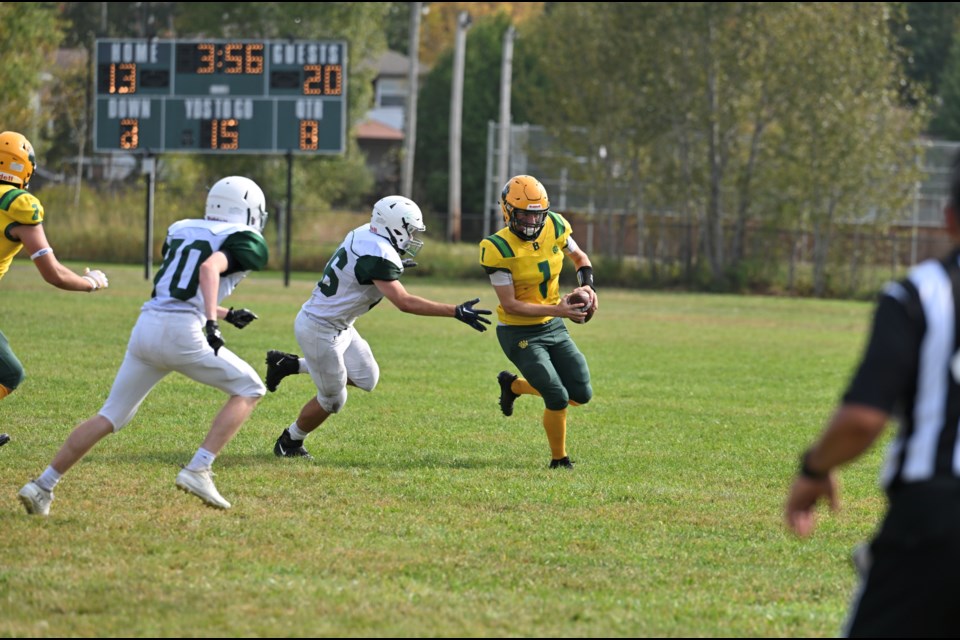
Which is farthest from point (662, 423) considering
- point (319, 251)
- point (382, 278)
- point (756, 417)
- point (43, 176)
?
point (43, 176)

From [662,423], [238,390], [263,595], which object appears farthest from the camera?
[662,423]

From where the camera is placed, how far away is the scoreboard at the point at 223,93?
2619 cm

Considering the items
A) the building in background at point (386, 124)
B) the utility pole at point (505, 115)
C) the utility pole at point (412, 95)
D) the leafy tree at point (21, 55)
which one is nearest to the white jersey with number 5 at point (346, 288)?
the leafy tree at point (21, 55)

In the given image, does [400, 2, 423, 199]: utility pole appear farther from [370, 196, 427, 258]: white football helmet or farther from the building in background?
[370, 196, 427, 258]: white football helmet

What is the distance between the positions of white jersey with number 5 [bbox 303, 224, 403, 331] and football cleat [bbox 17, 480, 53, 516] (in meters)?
2.26

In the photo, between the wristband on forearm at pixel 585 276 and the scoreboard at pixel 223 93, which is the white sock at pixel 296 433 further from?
the scoreboard at pixel 223 93

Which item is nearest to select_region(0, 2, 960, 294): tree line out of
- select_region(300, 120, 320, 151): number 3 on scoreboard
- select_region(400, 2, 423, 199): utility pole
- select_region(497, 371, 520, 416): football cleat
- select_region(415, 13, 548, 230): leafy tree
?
select_region(400, 2, 423, 199): utility pole

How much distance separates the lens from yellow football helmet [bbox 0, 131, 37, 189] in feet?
25.4

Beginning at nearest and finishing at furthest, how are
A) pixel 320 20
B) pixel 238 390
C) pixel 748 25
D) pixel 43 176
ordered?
pixel 238 390 → pixel 748 25 → pixel 320 20 → pixel 43 176

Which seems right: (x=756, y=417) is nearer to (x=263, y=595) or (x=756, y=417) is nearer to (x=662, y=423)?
(x=662, y=423)

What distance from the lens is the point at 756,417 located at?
11586 millimetres

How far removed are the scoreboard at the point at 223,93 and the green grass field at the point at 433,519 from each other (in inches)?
509

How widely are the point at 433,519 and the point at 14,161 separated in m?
3.16

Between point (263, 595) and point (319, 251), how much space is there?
3259 cm
